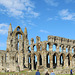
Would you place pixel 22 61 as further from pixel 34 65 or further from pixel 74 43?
pixel 74 43

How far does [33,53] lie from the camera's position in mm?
54594

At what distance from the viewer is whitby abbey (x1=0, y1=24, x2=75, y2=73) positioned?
170 ft

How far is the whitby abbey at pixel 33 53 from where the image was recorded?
5188 centimetres

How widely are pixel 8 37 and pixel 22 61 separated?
914 centimetres

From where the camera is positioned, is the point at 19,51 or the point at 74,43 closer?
the point at 19,51

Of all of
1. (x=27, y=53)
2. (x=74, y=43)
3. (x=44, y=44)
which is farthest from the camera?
(x=74, y=43)

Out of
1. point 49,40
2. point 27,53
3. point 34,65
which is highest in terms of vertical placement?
→ point 49,40

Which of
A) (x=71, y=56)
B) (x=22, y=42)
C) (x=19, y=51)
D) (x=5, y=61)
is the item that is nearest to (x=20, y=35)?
(x=22, y=42)

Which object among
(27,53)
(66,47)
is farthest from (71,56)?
(27,53)

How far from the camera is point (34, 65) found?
188 feet

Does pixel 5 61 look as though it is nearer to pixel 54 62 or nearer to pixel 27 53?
pixel 27 53

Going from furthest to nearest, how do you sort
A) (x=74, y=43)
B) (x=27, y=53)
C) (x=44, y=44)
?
(x=74, y=43), (x=27, y=53), (x=44, y=44)

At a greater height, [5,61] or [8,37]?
[8,37]

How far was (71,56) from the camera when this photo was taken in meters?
57.9
